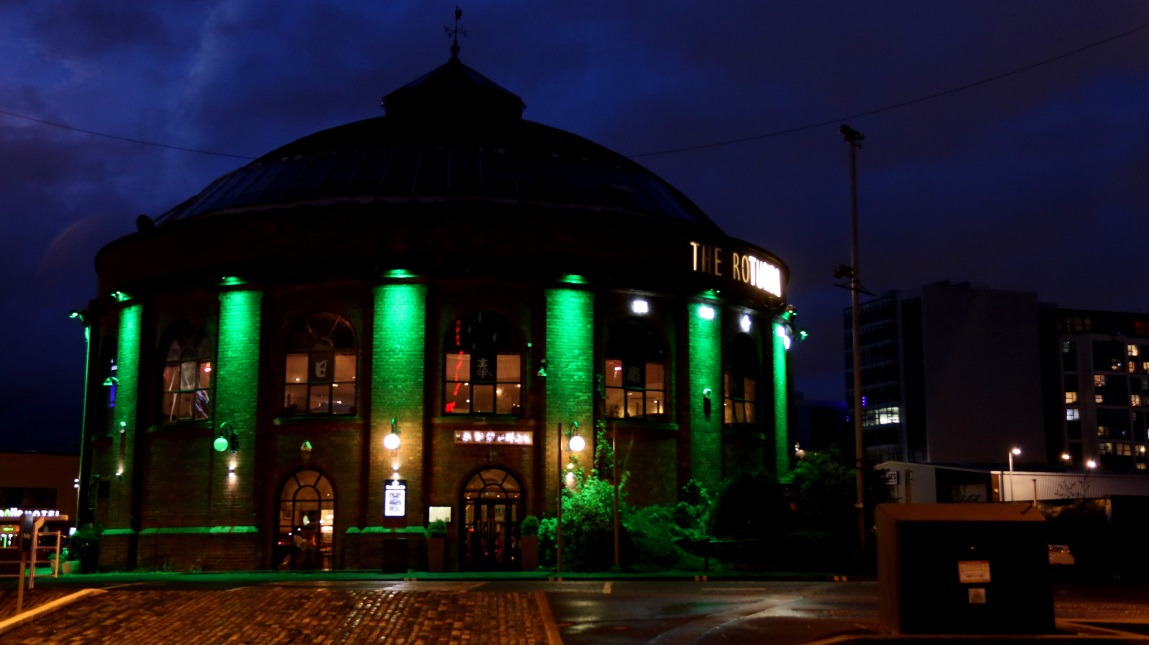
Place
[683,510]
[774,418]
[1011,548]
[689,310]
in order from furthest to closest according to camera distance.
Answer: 1. [774,418]
2. [689,310]
3. [683,510]
4. [1011,548]

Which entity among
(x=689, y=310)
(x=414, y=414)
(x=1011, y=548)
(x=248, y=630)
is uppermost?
(x=689, y=310)

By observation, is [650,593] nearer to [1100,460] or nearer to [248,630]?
[248,630]

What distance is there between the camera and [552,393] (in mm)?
41781

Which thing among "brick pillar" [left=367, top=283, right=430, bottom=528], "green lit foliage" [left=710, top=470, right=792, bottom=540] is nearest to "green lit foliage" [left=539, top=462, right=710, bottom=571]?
"green lit foliage" [left=710, top=470, right=792, bottom=540]

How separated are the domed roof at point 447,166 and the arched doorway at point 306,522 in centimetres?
978

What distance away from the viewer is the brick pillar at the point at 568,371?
136 feet

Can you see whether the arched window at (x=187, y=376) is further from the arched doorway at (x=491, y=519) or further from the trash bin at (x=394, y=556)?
the arched doorway at (x=491, y=519)

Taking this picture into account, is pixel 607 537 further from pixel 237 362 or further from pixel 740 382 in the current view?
pixel 237 362

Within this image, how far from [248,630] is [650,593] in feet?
32.2

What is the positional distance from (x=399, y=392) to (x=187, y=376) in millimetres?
8578

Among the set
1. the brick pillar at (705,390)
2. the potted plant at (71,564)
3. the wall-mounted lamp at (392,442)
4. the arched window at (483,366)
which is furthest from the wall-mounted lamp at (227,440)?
the brick pillar at (705,390)

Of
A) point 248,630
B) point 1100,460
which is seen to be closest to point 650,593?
point 248,630

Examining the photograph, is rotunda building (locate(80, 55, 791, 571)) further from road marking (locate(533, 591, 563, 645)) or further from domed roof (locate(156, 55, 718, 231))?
road marking (locate(533, 591, 563, 645))

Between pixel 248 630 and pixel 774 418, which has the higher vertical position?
pixel 774 418
